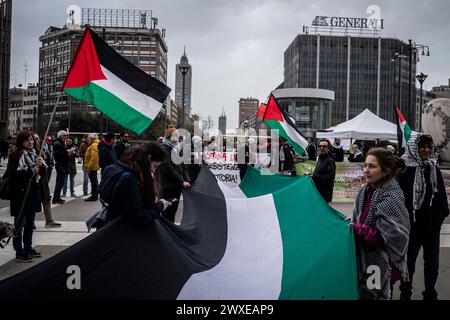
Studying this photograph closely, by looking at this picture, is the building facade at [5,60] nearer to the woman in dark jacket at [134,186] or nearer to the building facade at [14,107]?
the building facade at [14,107]

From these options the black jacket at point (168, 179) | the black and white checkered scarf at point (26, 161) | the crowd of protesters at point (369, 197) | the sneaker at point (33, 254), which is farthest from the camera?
the black jacket at point (168, 179)

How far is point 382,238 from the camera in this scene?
3.53 m

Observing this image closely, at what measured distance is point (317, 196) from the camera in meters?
5.43

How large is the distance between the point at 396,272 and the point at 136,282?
2.08 metres

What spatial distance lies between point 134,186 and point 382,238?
2028mm

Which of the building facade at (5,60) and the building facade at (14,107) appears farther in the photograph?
the building facade at (14,107)

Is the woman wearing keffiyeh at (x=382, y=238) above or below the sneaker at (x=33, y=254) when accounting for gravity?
above

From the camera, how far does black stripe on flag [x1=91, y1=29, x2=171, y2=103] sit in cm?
721

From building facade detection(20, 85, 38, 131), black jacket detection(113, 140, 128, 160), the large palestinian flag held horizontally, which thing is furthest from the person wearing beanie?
building facade detection(20, 85, 38, 131)

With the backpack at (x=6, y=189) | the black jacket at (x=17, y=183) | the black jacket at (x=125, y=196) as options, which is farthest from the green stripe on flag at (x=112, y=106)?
the black jacket at (x=125, y=196)

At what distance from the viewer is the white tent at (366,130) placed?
21625 mm

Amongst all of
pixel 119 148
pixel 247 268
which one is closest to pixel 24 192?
pixel 247 268

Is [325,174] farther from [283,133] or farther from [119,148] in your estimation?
[119,148]

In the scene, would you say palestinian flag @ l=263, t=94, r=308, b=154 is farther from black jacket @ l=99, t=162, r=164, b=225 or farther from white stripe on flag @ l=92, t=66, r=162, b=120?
black jacket @ l=99, t=162, r=164, b=225
